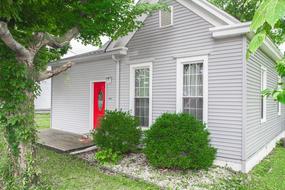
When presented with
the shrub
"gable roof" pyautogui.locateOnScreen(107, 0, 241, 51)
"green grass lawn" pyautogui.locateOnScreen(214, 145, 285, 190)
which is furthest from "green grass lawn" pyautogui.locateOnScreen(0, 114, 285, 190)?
"gable roof" pyautogui.locateOnScreen(107, 0, 241, 51)

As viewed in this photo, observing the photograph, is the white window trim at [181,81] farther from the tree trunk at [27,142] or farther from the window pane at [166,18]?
the tree trunk at [27,142]

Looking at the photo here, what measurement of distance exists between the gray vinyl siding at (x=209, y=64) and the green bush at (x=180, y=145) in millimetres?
622

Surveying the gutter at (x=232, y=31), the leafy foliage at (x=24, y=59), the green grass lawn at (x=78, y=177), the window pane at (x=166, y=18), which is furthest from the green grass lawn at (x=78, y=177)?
the window pane at (x=166, y=18)

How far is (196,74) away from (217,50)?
0.93m

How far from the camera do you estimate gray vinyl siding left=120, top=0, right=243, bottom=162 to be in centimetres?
656

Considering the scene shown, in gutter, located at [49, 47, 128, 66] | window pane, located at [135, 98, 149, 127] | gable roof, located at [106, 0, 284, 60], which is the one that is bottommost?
window pane, located at [135, 98, 149, 127]

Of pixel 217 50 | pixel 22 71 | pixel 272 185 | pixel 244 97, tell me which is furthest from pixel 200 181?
pixel 22 71

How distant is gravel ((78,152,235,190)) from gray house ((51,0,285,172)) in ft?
2.35

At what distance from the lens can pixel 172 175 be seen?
6137 millimetres

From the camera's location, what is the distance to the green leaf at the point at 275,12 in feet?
2.30

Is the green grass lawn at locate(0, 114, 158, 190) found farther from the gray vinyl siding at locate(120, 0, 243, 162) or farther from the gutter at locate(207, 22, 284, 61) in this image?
the gutter at locate(207, 22, 284, 61)

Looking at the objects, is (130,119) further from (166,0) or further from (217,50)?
(166,0)

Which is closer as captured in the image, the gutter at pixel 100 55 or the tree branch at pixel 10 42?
the tree branch at pixel 10 42

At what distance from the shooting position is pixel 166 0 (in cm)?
816
